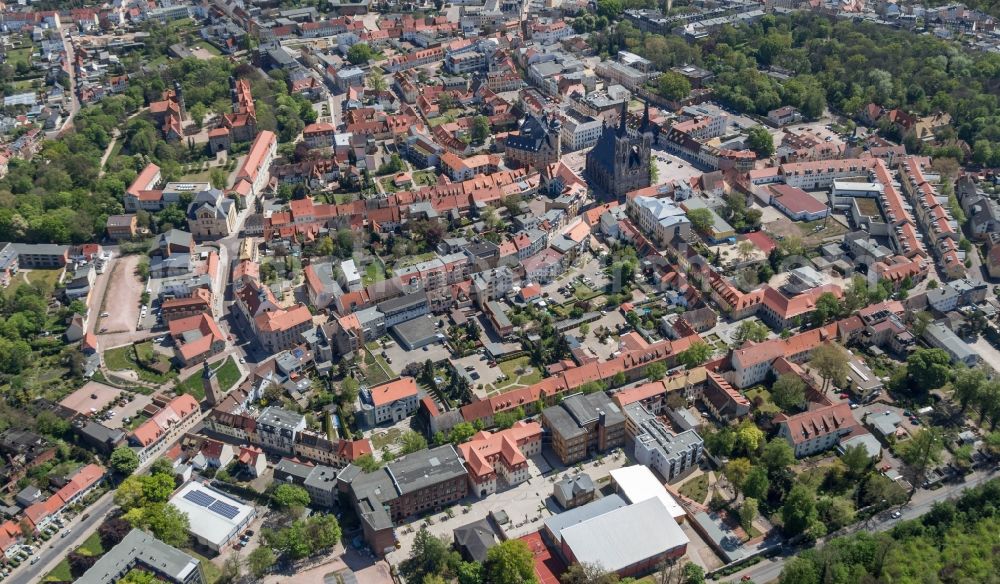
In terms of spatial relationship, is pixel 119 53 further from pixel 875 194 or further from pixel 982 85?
pixel 982 85

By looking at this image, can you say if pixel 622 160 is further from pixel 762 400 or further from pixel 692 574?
pixel 692 574

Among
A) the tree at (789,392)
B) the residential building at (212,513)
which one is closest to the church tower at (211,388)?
the residential building at (212,513)

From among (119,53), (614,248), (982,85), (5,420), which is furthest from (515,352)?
(119,53)

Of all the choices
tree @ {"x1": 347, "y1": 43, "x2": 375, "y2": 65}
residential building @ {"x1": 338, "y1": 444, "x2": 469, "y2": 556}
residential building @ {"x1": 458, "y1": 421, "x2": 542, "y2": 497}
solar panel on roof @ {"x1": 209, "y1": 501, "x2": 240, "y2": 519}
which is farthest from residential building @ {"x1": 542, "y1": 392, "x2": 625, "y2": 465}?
tree @ {"x1": 347, "y1": 43, "x2": 375, "y2": 65}

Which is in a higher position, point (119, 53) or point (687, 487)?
point (119, 53)

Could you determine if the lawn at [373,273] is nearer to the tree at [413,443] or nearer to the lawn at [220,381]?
the lawn at [220,381]
